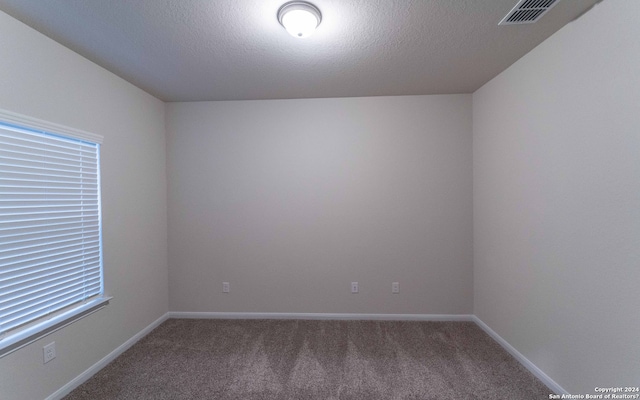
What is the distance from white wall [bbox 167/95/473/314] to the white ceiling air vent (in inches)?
51.9

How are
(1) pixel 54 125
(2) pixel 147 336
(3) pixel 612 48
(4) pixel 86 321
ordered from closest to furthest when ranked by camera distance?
(3) pixel 612 48 → (1) pixel 54 125 → (4) pixel 86 321 → (2) pixel 147 336

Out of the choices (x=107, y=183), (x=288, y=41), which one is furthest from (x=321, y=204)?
(x=107, y=183)

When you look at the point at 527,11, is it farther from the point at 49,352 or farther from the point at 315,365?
the point at 49,352

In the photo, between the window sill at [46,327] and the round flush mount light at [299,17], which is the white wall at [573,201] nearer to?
the round flush mount light at [299,17]

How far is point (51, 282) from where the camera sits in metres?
1.90

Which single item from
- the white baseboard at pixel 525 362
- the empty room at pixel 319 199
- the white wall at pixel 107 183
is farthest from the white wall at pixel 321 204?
the white baseboard at pixel 525 362

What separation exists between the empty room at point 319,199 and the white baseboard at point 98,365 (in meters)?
0.01

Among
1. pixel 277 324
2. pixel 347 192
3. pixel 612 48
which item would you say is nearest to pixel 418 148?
pixel 347 192

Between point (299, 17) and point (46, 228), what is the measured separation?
223 cm

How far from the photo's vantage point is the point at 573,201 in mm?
1762

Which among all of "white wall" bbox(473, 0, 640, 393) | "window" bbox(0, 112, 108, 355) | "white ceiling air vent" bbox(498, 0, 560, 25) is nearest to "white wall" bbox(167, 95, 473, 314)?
"white wall" bbox(473, 0, 640, 393)

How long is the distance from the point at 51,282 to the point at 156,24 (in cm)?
193

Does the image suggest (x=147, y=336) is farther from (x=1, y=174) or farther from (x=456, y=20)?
(x=456, y=20)

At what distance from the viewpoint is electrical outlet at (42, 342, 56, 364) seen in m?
1.81
